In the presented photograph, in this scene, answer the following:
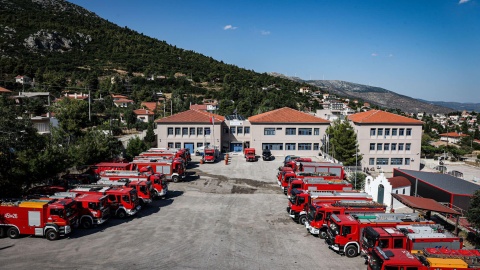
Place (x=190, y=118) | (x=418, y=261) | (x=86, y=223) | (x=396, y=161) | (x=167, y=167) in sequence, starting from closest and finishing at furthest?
1. (x=418, y=261)
2. (x=86, y=223)
3. (x=167, y=167)
4. (x=396, y=161)
5. (x=190, y=118)

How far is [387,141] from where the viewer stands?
4347 cm

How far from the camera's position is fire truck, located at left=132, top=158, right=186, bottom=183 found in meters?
30.9

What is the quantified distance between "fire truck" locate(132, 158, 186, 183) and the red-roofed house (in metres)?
23.9

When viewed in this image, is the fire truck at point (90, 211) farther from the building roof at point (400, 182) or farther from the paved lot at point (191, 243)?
the building roof at point (400, 182)

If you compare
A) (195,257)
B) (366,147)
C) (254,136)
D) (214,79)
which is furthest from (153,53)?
(195,257)

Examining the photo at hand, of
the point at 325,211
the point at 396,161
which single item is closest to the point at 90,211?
the point at 325,211

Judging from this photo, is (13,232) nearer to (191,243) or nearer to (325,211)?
(191,243)

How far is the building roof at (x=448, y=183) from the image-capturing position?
23.1m

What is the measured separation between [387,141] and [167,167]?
93.7ft

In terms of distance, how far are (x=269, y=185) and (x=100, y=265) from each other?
18845mm

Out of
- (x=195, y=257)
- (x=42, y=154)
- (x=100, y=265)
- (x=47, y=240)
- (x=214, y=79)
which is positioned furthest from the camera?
(x=214, y=79)

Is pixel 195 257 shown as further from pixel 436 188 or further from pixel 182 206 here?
pixel 436 188

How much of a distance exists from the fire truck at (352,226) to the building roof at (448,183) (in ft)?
25.5

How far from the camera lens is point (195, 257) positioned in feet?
52.6
